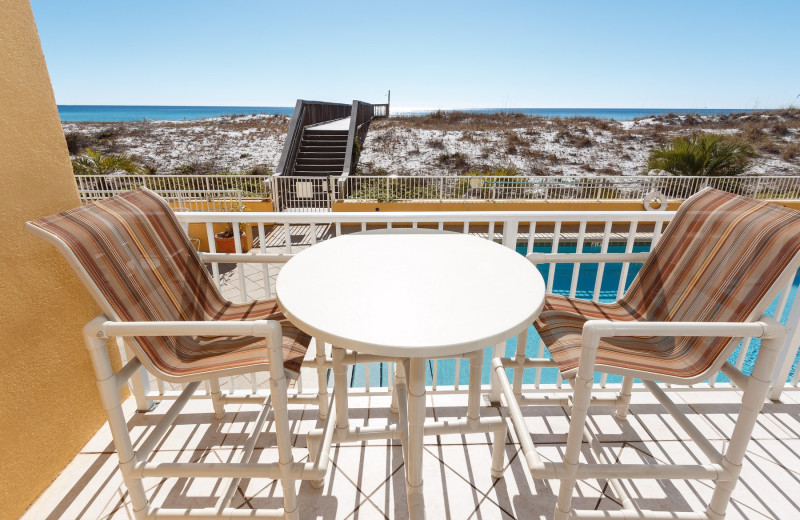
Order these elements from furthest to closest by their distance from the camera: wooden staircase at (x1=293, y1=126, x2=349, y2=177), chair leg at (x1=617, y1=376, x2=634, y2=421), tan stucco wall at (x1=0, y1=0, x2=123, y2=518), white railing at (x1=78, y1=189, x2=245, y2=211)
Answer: wooden staircase at (x1=293, y1=126, x2=349, y2=177)
white railing at (x1=78, y1=189, x2=245, y2=211)
chair leg at (x1=617, y1=376, x2=634, y2=421)
tan stucco wall at (x1=0, y1=0, x2=123, y2=518)

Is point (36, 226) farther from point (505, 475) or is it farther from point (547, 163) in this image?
point (547, 163)

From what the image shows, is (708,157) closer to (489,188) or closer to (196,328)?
(489,188)

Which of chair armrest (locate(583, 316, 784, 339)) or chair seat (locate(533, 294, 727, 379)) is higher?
chair armrest (locate(583, 316, 784, 339))

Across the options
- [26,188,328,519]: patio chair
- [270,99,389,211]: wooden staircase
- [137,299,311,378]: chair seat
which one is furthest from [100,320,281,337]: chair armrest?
[270,99,389,211]: wooden staircase

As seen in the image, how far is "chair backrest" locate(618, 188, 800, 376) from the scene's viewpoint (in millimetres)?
1064

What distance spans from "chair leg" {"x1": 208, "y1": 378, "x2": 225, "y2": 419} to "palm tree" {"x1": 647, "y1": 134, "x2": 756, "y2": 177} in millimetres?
12302

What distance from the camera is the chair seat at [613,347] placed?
1158 millimetres

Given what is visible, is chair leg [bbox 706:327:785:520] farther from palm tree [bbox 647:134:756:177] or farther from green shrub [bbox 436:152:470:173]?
green shrub [bbox 436:152:470:173]

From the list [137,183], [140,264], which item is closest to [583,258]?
[140,264]

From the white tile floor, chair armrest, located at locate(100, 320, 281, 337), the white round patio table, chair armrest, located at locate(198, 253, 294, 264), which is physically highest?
the white round patio table

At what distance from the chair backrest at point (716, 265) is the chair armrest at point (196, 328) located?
4.15ft

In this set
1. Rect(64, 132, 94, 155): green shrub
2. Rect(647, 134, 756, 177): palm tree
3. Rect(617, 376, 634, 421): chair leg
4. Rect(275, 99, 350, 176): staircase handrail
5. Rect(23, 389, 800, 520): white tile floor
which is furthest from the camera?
Rect(64, 132, 94, 155): green shrub

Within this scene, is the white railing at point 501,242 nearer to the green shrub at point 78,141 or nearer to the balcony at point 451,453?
the balcony at point 451,453

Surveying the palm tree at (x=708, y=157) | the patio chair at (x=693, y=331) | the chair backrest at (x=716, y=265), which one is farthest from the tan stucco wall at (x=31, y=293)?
the palm tree at (x=708, y=157)
